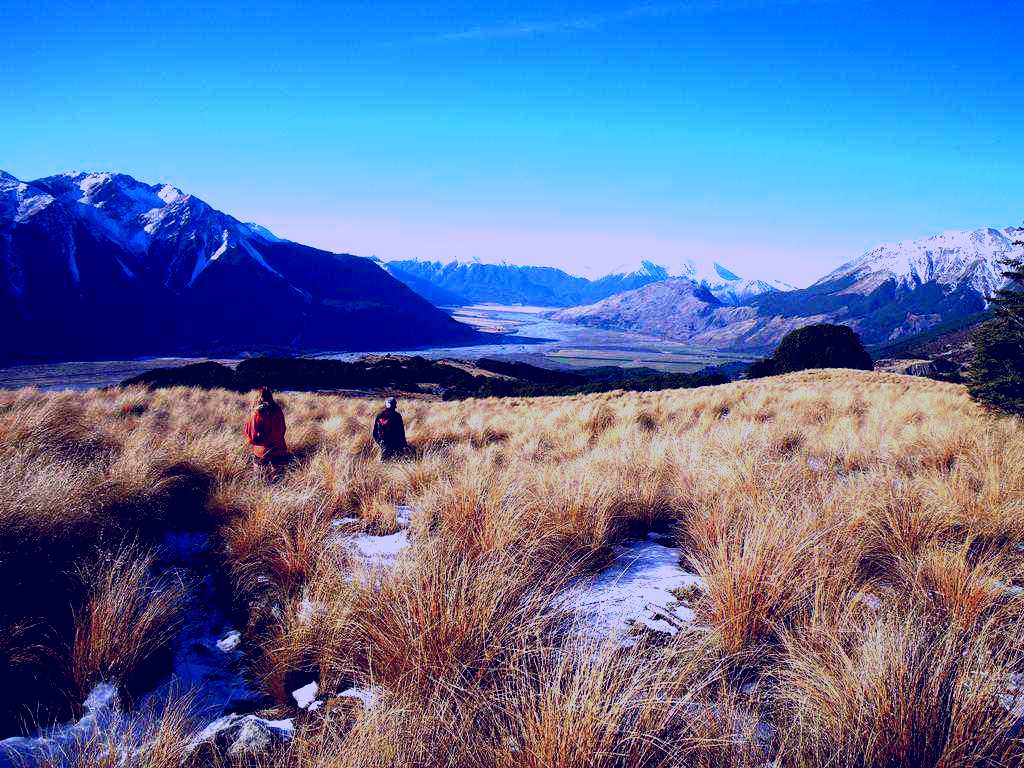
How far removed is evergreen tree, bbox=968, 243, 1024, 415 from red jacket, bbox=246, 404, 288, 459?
11981 mm

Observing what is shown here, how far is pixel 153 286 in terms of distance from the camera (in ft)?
402

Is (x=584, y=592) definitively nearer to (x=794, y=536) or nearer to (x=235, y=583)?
(x=794, y=536)

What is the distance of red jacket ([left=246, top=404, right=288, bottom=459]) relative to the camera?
6680 mm

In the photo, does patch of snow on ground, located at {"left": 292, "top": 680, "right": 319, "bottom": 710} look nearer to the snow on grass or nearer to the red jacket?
the snow on grass

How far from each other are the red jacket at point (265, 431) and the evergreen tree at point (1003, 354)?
12.0 m

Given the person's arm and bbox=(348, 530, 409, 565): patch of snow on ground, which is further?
the person's arm

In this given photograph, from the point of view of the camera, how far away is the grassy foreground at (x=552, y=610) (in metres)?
1.78

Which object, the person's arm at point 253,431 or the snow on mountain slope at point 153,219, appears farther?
the snow on mountain slope at point 153,219

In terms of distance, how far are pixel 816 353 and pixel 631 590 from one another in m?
46.8

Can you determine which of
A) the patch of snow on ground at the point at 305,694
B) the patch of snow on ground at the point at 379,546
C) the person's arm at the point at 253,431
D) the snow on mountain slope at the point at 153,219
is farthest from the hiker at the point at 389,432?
the snow on mountain slope at the point at 153,219

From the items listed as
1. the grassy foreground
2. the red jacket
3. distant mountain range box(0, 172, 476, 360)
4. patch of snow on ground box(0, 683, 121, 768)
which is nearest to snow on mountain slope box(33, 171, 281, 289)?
distant mountain range box(0, 172, 476, 360)

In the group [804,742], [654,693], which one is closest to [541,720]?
[654,693]

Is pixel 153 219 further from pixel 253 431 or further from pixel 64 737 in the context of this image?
pixel 64 737

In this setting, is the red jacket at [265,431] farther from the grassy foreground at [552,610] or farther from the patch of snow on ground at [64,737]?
the patch of snow on ground at [64,737]
